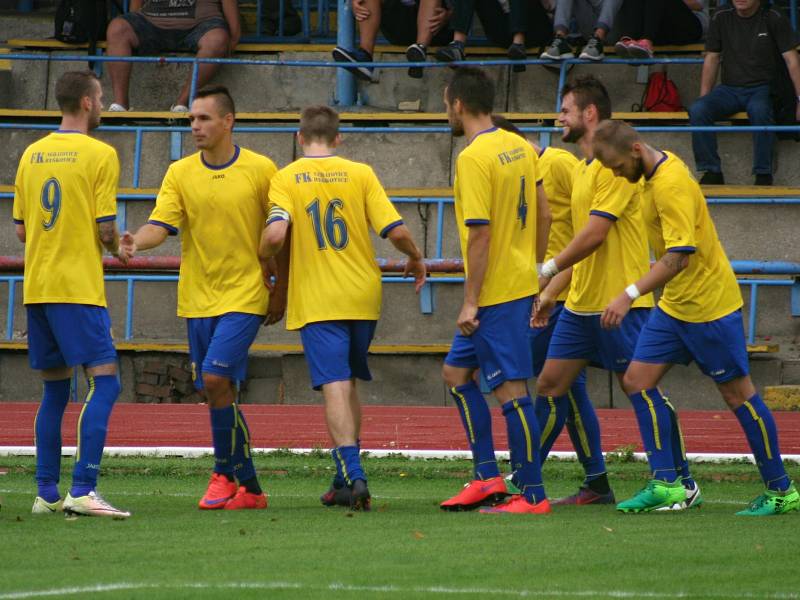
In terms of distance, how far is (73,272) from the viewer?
7.80 meters

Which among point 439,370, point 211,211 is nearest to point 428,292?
point 439,370

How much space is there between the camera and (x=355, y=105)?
61.2 ft

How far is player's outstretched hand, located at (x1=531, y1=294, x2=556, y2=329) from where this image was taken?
8.88 metres

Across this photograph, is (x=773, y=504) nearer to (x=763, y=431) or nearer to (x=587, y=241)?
(x=763, y=431)

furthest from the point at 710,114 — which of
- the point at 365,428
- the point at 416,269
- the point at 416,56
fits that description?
the point at 416,269

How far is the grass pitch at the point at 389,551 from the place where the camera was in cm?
546

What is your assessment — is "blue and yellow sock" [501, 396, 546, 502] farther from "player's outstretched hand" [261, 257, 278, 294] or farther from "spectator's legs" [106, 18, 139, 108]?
"spectator's legs" [106, 18, 139, 108]

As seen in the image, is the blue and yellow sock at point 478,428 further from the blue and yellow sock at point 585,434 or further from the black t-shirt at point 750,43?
the black t-shirt at point 750,43

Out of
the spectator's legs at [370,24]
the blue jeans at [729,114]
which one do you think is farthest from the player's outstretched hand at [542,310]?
the spectator's legs at [370,24]

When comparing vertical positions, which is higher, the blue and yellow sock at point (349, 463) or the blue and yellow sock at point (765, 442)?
the blue and yellow sock at point (765, 442)

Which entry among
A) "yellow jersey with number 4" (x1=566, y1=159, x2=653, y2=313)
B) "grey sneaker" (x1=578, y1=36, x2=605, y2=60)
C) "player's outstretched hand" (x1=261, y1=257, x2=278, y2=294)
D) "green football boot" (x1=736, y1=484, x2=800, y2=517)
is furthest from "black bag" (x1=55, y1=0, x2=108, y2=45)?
"green football boot" (x1=736, y1=484, x2=800, y2=517)

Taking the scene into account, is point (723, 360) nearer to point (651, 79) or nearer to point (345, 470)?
point (345, 470)

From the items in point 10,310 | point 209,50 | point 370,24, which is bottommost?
point 10,310

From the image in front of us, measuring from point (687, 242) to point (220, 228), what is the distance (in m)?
2.56
